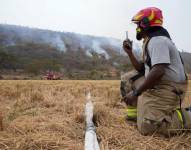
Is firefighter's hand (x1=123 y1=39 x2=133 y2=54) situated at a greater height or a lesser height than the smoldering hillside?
lesser

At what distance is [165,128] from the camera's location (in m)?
2.95

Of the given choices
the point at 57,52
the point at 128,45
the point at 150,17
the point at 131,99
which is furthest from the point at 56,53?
the point at 150,17

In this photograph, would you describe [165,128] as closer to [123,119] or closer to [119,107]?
[123,119]

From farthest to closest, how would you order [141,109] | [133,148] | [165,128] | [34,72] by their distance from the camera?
[34,72] < [141,109] < [165,128] < [133,148]

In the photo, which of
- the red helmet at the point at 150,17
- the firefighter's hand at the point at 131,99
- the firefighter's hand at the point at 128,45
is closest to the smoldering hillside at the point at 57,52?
the firefighter's hand at the point at 128,45

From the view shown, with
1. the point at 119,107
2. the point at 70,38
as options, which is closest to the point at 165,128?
the point at 119,107

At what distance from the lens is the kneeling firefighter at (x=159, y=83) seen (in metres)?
2.97

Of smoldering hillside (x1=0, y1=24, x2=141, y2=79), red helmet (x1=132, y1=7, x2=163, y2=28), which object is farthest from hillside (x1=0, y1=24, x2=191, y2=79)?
red helmet (x1=132, y1=7, x2=163, y2=28)

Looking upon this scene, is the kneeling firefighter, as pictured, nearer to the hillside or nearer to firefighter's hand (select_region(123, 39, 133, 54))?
firefighter's hand (select_region(123, 39, 133, 54))

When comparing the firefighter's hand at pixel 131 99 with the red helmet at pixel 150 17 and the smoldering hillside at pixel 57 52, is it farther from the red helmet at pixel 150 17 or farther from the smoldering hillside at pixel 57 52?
the smoldering hillside at pixel 57 52

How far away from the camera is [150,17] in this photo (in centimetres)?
319

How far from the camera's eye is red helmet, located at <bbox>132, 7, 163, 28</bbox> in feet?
10.5

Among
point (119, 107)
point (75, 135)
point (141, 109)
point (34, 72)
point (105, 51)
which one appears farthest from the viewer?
point (105, 51)

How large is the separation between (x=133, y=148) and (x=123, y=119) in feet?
3.76
